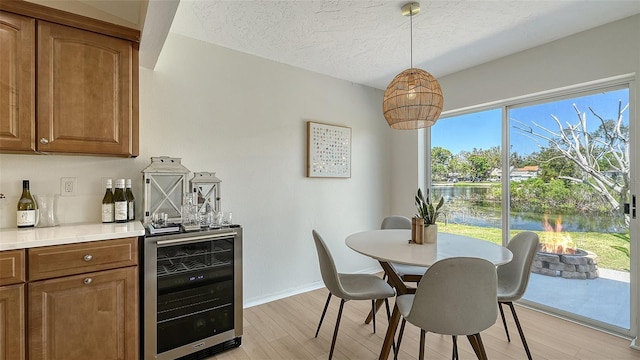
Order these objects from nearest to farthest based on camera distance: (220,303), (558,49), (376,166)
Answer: (220,303) < (558,49) < (376,166)

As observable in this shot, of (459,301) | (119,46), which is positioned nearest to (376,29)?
(119,46)

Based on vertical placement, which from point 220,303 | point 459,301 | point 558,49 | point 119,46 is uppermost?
point 558,49

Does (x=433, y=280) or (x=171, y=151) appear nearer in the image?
(x=433, y=280)

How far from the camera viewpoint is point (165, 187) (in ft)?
7.54

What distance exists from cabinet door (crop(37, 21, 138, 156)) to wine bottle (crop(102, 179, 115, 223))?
1.04 feet

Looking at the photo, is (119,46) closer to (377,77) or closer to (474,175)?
(377,77)

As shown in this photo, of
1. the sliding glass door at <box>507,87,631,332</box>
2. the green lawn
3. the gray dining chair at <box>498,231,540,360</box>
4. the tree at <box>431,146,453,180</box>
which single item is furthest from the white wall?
the green lawn

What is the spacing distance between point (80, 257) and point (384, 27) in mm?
2570

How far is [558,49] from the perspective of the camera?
258 centimetres

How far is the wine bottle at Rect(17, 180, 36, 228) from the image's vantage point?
1.81 meters

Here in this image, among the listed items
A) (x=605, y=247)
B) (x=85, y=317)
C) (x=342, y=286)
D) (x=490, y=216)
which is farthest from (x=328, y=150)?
(x=605, y=247)

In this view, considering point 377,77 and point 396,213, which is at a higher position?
point 377,77

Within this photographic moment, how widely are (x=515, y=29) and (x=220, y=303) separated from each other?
3156 millimetres

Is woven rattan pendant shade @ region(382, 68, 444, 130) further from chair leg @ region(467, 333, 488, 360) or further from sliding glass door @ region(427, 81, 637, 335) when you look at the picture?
sliding glass door @ region(427, 81, 637, 335)
